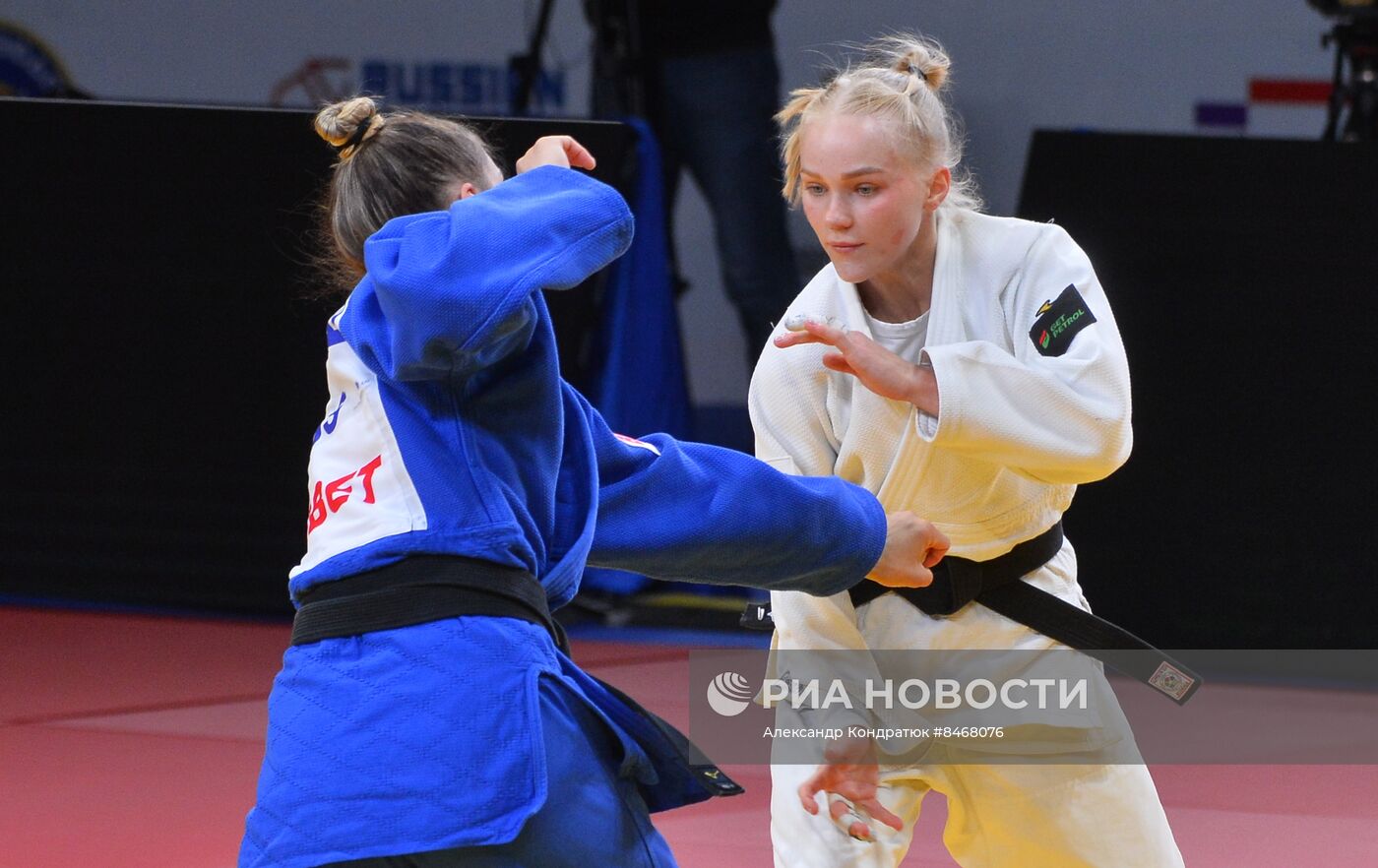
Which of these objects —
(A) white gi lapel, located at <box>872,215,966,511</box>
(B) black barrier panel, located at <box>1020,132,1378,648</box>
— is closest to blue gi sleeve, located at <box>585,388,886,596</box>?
(A) white gi lapel, located at <box>872,215,966,511</box>

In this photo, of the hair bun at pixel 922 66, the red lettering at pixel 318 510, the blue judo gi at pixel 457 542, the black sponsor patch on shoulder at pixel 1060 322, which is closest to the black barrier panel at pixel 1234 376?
the hair bun at pixel 922 66

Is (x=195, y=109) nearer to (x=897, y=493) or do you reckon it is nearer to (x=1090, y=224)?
(x=1090, y=224)

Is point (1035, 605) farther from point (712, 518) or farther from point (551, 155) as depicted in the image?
point (551, 155)

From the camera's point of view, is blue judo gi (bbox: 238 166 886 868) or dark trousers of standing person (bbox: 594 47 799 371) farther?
dark trousers of standing person (bbox: 594 47 799 371)

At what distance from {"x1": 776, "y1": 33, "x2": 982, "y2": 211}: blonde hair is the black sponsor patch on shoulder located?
0.84ft

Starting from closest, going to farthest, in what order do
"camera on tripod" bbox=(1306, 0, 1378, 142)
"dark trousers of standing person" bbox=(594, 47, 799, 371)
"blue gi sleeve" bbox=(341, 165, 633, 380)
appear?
1. "blue gi sleeve" bbox=(341, 165, 633, 380)
2. "camera on tripod" bbox=(1306, 0, 1378, 142)
3. "dark trousers of standing person" bbox=(594, 47, 799, 371)

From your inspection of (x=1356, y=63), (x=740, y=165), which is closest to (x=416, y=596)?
→ (x=740, y=165)

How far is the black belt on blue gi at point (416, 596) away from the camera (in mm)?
1741

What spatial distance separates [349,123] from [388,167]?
94mm

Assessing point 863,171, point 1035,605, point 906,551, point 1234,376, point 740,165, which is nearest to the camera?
point 906,551

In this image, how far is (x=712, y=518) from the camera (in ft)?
6.60

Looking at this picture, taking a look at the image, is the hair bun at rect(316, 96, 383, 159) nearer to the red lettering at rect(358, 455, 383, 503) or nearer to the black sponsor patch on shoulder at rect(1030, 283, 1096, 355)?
the red lettering at rect(358, 455, 383, 503)

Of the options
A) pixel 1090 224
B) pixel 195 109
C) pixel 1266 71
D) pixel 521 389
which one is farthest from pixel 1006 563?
pixel 1266 71

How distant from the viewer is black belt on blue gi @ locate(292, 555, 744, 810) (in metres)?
1.74
